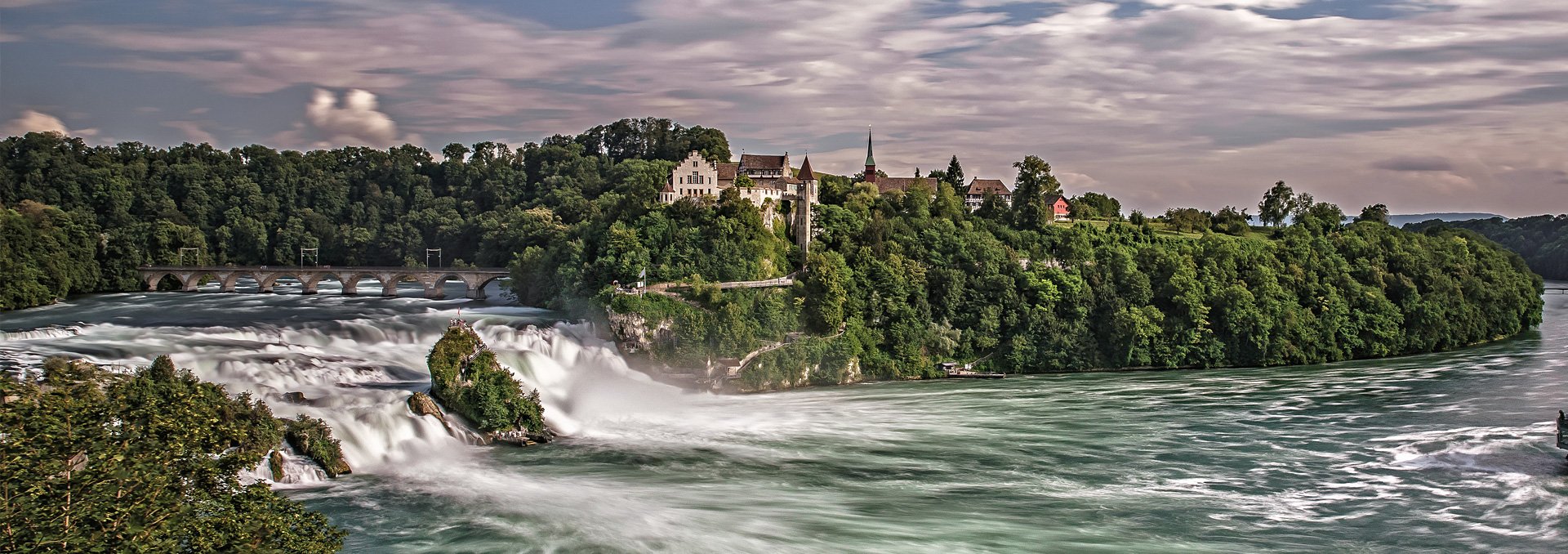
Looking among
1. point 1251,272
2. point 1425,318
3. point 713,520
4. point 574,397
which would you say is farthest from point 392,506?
point 1425,318

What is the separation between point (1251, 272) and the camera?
218ft

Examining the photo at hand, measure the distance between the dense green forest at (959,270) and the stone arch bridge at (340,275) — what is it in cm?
304

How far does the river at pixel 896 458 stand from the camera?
92.0ft

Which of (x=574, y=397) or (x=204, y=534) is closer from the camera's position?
(x=204, y=534)

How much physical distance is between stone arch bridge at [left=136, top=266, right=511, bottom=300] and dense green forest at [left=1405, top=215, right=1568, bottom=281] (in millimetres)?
108311

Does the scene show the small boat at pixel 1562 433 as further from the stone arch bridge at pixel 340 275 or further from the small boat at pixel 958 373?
the stone arch bridge at pixel 340 275

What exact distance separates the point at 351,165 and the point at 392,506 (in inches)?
3814

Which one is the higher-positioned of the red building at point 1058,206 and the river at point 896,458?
the red building at point 1058,206

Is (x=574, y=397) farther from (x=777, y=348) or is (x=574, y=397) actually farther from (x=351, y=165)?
(x=351, y=165)

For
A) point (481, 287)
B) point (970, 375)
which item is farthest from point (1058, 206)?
point (481, 287)

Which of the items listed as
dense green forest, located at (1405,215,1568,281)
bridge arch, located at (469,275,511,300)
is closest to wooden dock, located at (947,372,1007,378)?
bridge arch, located at (469,275,511,300)

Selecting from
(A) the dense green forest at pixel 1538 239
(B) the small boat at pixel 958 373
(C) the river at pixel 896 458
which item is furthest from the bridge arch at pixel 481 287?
(A) the dense green forest at pixel 1538 239

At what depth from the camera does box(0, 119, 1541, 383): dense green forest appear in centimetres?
5562

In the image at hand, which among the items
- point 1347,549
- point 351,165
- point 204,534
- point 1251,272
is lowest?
point 1347,549
